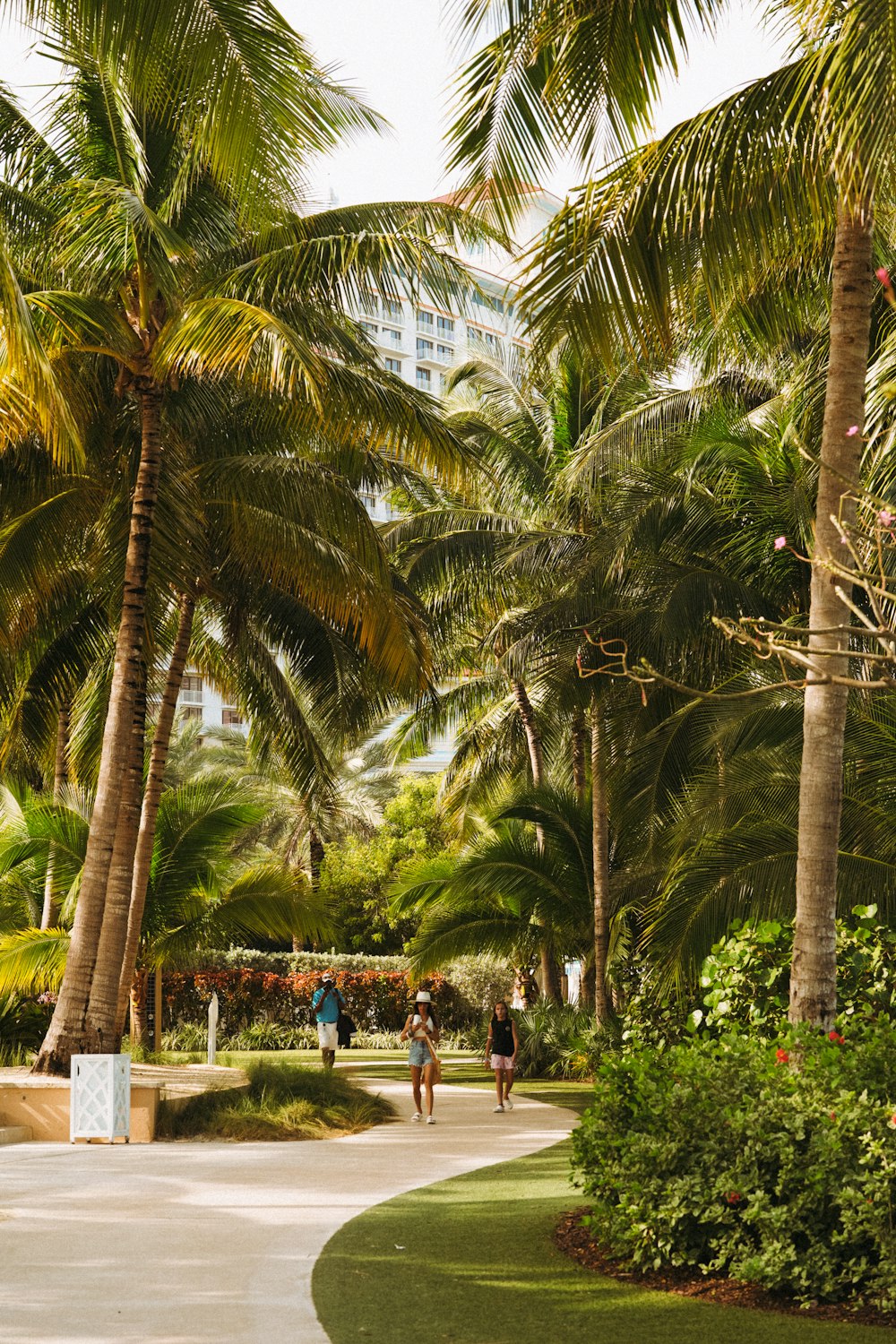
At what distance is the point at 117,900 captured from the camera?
47.6 feet

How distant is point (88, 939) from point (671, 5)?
10111 millimetres

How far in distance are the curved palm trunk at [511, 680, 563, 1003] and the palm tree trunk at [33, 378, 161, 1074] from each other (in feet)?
27.9

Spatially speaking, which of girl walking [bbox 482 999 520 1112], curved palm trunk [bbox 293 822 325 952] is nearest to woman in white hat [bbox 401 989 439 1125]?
girl walking [bbox 482 999 520 1112]

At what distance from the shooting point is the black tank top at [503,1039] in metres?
15.8

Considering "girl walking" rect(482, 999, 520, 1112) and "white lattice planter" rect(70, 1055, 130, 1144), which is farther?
"girl walking" rect(482, 999, 520, 1112)

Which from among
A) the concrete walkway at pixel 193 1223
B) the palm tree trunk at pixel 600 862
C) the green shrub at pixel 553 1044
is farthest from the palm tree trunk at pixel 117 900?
the green shrub at pixel 553 1044

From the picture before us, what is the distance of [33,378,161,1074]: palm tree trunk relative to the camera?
14.0 meters

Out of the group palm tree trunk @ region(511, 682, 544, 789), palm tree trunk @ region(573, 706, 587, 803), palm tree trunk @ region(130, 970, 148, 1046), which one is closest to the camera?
palm tree trunk @ region(130, 970, 148, 1046)

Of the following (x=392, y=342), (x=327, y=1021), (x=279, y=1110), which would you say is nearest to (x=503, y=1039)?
(x=279, y=1110)

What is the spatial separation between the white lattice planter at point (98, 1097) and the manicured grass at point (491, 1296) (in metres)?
4.48

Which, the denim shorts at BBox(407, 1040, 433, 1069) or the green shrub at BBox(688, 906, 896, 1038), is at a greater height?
the green shrub at BBox(688, 906, 896, 1038)

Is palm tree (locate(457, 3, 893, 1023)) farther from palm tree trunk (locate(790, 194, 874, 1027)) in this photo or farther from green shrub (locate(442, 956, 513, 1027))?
green shrub (locate(442, 956, 513, 1027))

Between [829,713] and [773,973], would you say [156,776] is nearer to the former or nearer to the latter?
[773,973]

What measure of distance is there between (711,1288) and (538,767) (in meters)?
18.4
